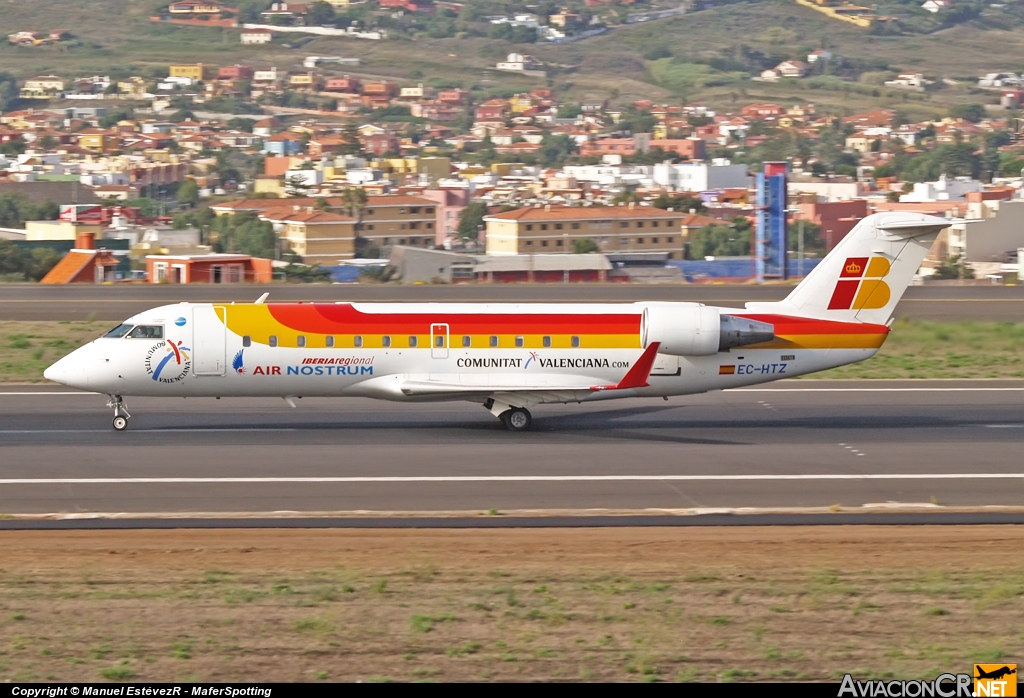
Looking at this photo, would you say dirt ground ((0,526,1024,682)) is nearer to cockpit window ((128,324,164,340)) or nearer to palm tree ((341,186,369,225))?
cockpit window ((128,324,164,340))

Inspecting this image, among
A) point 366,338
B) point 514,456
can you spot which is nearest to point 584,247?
point 366,338

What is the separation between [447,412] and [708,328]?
6.25 m

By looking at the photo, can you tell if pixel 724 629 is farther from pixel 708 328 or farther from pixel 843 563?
pixel 708 328

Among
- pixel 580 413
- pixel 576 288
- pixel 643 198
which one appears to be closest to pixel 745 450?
pixel 580 413

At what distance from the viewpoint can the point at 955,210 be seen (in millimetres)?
122188

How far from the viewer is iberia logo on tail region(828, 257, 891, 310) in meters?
26.0

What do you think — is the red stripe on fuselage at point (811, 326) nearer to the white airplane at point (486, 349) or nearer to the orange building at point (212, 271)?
the white airplane at point (486, 349)

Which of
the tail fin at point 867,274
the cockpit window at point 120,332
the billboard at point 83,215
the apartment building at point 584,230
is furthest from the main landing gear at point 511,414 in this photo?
the billboard at point 83,215

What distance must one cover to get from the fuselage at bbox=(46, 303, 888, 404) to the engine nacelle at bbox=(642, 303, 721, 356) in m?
0.08

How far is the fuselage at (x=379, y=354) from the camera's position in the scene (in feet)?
82.0

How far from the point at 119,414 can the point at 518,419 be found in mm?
7894

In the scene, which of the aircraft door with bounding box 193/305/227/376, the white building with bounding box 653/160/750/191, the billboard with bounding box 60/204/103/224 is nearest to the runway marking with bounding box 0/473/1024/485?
the aircraft door with bounding box 193/305/227/376

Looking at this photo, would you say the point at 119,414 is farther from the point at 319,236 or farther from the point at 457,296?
the point at 319,236

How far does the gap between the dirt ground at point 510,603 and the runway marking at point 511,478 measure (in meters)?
3.49
